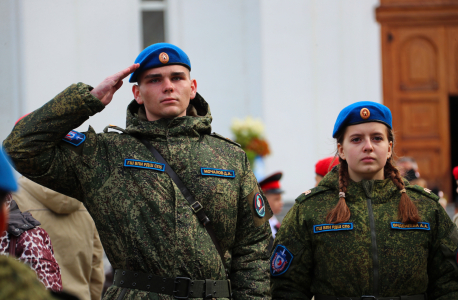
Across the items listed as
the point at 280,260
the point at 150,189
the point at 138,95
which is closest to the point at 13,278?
the point at 150,189

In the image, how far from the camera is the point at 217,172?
2275 mm

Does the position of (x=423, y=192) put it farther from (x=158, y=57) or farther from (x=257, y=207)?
(x=158, y=57)

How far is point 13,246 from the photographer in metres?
2.10

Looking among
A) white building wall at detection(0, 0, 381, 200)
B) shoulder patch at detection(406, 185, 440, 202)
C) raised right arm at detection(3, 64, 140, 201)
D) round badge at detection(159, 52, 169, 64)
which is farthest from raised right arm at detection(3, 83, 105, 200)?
white building wall at detection(0, 0, 381, 200)

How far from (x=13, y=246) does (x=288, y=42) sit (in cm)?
657

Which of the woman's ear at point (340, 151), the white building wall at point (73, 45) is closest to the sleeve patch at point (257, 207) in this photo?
the woman's ear at point (340, 151)

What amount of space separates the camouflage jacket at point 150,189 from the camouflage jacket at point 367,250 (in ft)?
0.66

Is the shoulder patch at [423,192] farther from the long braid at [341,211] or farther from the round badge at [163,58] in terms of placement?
the round badge at [163,58]

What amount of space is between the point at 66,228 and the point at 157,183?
135cm

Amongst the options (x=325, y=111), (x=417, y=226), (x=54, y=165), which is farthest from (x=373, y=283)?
(x=325, y=111)

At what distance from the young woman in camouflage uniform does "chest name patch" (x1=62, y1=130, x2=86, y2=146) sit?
1.05 metres

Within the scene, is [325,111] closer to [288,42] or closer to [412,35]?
[288,42]

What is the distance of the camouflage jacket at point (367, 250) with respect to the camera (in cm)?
235

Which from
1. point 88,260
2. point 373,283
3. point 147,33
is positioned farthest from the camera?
Answer: point 147,33
